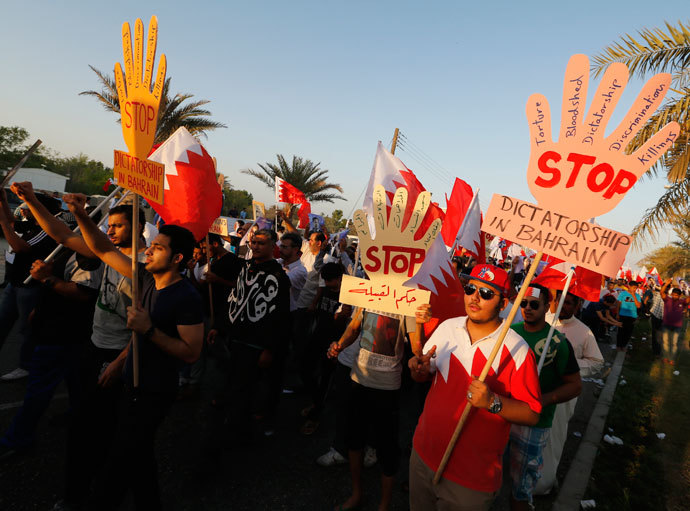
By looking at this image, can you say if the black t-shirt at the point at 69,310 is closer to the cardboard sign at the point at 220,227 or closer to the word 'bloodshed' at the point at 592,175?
the cardboard sign at the point at 220,227

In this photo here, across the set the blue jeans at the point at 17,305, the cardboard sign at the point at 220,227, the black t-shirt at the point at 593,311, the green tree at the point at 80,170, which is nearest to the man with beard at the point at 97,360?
the blue jeans at the point at 17,305

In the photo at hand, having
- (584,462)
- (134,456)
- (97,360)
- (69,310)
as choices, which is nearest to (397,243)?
(134,456)

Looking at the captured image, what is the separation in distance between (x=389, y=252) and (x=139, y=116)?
77.4 inches

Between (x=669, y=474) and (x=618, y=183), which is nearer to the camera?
(x=618, y=183)

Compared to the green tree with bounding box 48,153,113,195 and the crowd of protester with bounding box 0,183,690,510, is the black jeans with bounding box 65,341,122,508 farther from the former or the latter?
the green tree with bounding box 48,153,113,195

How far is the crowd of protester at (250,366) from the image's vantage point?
209cm

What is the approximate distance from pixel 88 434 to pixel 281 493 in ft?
4.97

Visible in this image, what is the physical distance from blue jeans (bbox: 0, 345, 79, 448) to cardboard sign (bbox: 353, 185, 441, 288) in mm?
2598

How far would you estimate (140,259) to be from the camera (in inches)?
124

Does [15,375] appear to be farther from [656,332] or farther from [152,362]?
[656,332]

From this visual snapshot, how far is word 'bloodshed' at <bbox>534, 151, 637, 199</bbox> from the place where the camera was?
1989mm

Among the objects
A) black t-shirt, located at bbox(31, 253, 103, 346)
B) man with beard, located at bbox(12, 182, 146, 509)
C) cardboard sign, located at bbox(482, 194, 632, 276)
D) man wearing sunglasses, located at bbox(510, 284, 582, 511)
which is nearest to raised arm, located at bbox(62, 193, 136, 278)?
man with beard, located at bbox(12, 182, 146, 509)

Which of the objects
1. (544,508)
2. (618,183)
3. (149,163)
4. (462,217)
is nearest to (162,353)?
(149,163)

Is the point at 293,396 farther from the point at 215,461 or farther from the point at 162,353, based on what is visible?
the point at 162,353
